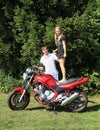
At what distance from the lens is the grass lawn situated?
24.3 ft

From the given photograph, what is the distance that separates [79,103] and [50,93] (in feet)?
2.48

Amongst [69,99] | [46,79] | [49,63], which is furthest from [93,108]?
[49,63]

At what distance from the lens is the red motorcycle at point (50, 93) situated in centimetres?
888

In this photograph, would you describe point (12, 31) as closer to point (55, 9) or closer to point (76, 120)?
point (55, 9)

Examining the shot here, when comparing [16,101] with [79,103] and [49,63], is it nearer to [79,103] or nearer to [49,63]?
[49,63]

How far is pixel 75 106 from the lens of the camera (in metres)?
9.05

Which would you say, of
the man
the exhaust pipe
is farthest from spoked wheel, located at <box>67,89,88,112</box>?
the man

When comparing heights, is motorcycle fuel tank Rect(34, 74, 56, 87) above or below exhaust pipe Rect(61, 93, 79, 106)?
above

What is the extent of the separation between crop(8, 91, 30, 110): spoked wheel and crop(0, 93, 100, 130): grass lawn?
133 mm

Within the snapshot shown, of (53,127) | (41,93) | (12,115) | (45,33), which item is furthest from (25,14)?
(53,127)

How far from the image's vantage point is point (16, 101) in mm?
8969

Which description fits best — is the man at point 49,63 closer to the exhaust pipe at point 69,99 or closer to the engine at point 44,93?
the engine at point 44,93

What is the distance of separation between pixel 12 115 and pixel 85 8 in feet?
13.6

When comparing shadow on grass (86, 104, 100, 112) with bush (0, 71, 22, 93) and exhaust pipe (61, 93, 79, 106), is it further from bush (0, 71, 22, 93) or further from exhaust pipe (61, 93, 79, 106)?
bush (0, 71, 22, 93)
